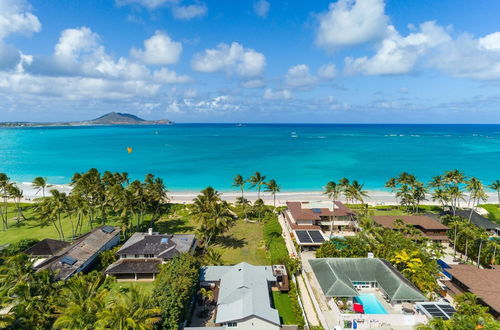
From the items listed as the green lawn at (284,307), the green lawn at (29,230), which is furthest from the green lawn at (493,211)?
the green lawn at (29,230)

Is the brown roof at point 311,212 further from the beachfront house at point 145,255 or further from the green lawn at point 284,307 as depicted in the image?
the beachfront house at point 145,255

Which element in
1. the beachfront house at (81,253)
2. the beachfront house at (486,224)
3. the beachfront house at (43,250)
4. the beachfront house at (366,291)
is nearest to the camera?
the beachfront house at (366,291)

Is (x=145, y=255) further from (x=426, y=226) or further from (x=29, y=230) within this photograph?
(x=426, y=226)

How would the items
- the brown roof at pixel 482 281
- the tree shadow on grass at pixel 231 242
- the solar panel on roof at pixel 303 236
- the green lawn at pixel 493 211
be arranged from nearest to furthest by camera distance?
1. the brown roof at pixel 482 281
2. the solar panel on roof at pixel 303 236
3. the tree shadow on grass at pixel 231 242
4. the green lawn at pixel 493 211

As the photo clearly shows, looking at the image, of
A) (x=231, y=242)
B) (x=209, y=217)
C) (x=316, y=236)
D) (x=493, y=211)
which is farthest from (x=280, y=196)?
(x=493, y=211)

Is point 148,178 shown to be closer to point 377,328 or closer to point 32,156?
point 377,328

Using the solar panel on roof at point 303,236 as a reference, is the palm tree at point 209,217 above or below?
above

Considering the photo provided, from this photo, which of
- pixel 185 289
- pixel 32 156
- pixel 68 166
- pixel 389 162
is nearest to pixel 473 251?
pixel 185 289

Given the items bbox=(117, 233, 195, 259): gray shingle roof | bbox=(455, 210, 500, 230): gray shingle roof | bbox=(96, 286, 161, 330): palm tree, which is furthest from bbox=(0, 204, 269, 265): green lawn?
bbox=(455, 210, 500, 230): gray shingle roof
